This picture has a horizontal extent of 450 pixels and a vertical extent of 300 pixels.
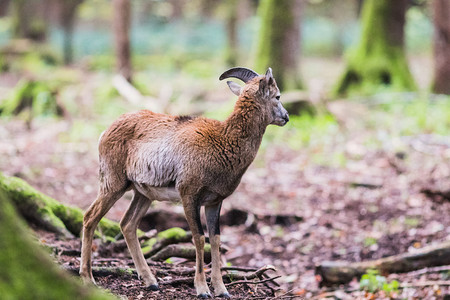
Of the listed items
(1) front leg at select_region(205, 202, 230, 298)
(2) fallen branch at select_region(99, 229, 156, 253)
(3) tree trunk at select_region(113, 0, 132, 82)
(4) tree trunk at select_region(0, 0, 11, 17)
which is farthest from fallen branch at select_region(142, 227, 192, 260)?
(4) tree trunk at select_region(0, 0, 11, 17)

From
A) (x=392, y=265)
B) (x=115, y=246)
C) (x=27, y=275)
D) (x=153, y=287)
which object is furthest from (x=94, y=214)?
(x=392, y=265)

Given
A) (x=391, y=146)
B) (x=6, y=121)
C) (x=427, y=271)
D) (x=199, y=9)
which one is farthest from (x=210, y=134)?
(x=199, y=9)

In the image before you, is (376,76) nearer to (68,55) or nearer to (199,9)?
(68,55)

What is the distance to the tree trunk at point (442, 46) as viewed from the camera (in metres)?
16.5

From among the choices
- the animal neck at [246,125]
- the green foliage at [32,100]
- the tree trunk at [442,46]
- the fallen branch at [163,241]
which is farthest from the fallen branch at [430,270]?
the green foliage at [32,100]

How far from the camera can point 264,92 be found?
16.8ft

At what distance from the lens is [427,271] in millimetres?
6820

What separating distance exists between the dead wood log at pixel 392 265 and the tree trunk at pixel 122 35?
14.7m

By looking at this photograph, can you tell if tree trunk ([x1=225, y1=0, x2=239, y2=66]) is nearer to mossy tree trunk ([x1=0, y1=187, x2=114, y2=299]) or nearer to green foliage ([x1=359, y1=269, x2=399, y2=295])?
green foliage ([x1=359, y1=269, x2=399, y2=295])

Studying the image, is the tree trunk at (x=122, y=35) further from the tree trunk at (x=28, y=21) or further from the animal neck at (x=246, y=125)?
the animal neck at (x=246, y=125)

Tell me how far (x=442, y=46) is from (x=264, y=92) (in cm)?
1349

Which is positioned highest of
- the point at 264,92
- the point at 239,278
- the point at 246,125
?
the point at 264,92

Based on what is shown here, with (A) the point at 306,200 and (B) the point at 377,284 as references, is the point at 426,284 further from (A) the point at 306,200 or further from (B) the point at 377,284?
(A) the point at 306,200

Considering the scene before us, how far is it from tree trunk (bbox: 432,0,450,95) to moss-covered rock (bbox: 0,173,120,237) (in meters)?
13.1
